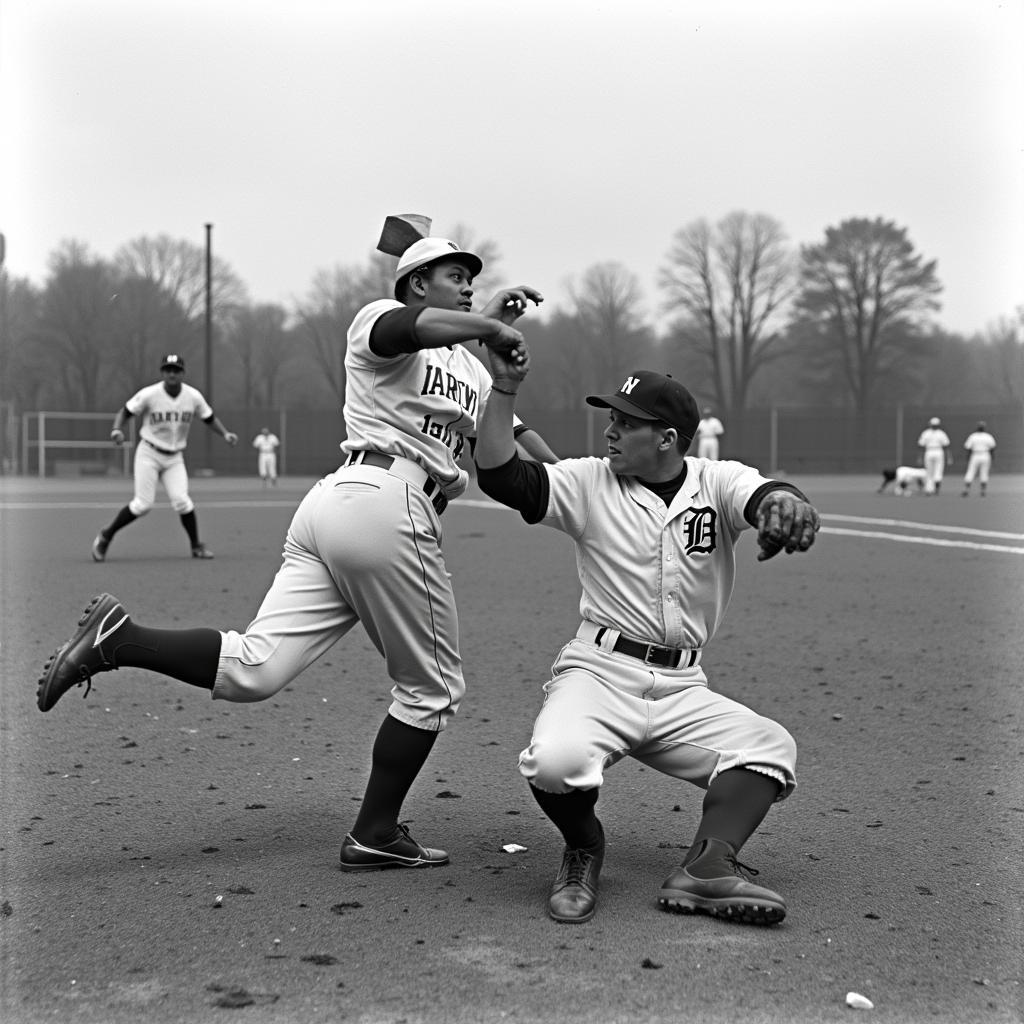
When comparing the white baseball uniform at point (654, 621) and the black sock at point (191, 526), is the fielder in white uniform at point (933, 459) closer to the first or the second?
the black sock at point (191, 526)

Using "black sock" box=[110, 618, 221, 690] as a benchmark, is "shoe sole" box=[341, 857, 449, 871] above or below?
below

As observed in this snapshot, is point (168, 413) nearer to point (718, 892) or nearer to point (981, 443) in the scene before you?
point (718, 892)

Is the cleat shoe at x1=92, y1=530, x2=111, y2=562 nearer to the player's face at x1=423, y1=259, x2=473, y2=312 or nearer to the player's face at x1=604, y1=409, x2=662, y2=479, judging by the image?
the player's face at x1=423, y1=259, x2=473, y2=312

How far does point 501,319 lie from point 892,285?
59.4 m

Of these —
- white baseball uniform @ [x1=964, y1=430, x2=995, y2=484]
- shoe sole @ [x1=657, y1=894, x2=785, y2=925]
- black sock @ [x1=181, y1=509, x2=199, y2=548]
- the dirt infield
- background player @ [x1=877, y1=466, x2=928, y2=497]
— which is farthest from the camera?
white baseball uniform @ [x1=964, y1=430, x2=995, y2=484]

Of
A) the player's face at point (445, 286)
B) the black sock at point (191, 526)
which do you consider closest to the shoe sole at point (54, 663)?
the player's face at point (445, 286)

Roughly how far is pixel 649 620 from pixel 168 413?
999 cm

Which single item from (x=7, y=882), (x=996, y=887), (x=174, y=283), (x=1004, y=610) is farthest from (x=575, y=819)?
(x=174, y=283)

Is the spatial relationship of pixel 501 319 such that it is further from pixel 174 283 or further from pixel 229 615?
pixel 174 283

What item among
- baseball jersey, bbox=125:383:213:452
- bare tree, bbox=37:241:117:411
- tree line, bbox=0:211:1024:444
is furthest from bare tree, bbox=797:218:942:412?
baseball jersey, bbox=125:383:213:452

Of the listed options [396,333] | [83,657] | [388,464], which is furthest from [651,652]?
[83,657]

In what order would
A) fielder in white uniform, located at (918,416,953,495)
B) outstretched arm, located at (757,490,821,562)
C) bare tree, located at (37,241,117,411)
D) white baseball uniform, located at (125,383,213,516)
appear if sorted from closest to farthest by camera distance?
outstretched arm, located at (757,490,821,562) < white baseball uniform, located at (125,383,213,516) < fielder in white uniform, located at (918,416,953,495) < bare tree, located at (37,241,117,411)

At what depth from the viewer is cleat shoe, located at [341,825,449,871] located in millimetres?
3953

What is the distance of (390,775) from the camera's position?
4.05 metres
